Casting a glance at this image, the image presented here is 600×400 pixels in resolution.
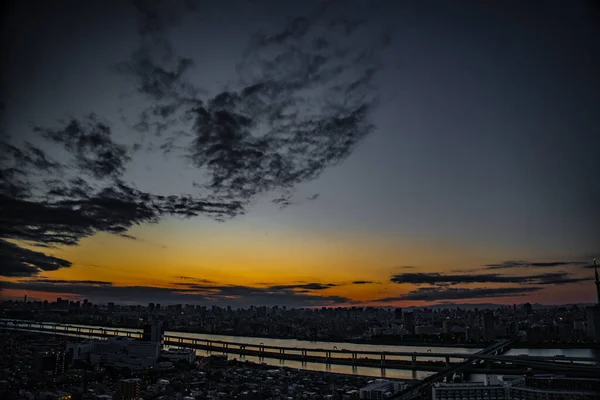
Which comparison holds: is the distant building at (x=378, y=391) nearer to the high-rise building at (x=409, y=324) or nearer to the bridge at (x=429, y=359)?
the bridge at (x=429, y=359)

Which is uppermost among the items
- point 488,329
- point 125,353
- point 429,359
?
point 125,353

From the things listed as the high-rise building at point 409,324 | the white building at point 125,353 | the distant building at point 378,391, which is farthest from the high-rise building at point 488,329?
the white building at point 125,353

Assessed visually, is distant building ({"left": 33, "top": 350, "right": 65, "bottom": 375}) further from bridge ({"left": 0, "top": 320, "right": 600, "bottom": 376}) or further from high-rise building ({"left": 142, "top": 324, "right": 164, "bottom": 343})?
high-rise building ({"left": 142, "top": 324, "right": 164, "bottom": 343})

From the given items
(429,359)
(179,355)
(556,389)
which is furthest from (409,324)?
(556,389)

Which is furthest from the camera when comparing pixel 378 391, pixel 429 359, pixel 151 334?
pixel 429 359

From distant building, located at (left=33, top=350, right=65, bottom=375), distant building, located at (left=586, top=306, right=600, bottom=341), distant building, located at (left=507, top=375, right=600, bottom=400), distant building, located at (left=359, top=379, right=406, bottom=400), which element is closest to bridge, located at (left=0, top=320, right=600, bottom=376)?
distant building, located at (left=507, top=375, right=600, bottom=400)

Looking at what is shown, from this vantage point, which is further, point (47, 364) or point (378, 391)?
point (378, 391)

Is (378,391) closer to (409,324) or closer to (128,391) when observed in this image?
(128,391)

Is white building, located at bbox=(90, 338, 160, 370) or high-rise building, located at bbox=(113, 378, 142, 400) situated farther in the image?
white building, located at bbox=(90, 338, 160, 370)
